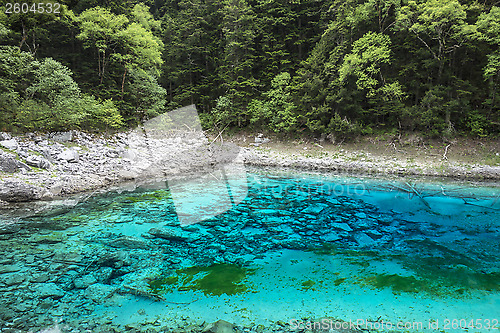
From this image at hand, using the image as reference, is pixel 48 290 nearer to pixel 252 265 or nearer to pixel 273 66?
pixel 252 265

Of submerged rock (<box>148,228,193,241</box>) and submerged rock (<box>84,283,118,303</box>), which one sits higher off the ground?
submerged rock (<box>84,283,118,303</box>)

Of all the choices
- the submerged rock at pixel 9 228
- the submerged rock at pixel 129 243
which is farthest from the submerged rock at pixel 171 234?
the submerged rock at pixel 9 228

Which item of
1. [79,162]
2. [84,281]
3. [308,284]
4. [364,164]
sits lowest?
[364,164]

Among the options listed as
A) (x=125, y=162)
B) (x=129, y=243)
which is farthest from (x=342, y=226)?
(x=125, y=162)

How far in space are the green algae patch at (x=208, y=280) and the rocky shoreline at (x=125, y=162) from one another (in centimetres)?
634

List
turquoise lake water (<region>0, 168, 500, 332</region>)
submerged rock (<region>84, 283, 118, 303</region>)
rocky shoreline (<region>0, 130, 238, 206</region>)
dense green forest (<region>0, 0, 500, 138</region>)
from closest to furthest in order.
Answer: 1. turquoise lake water (<region>0, 168, 500, 332</region>)
2. submerged rock (<region>84, 283, 118, 303</region>)
3. rocky shoreline (<region>0, 130, 238, 206</region>)
4. dense green forest (<region>0, 0, 500, 138</region>)

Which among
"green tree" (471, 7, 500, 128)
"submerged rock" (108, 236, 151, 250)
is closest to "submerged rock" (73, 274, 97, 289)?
"submerged rock" (108, 236, 151, 250)

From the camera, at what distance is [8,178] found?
7.12 meters

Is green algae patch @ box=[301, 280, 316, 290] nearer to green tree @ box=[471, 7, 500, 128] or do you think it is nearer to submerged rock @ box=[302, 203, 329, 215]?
submerged rock @ box=[302, 203, 329, 215]

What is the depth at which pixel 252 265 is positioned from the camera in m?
4.21

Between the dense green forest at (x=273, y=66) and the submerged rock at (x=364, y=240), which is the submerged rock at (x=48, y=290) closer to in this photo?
the submerged rock at (x=364, y=240)

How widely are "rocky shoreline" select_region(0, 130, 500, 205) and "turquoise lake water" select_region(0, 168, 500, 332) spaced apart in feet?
4.60

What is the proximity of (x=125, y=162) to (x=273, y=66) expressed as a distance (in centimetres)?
1596

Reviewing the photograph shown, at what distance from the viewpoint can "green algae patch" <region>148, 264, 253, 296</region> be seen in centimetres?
348
